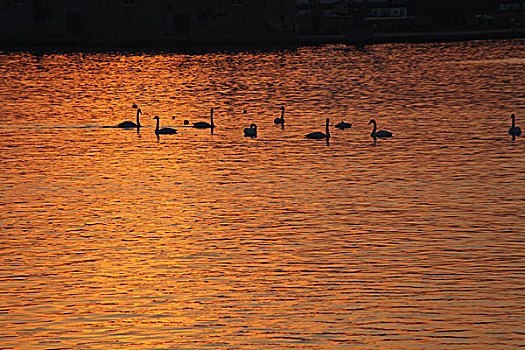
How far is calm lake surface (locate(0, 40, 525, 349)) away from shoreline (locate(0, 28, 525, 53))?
5828 centimetres

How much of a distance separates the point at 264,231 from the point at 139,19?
4081 inches

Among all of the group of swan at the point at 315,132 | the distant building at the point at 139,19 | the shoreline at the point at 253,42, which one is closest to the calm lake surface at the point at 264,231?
the group of swan at the point at 315,132

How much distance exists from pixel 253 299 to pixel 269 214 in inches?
378

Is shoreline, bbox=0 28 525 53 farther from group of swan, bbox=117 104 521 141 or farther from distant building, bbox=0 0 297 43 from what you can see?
group of swan, bbox=117 104 521 141

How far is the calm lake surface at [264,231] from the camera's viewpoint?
67.3ft

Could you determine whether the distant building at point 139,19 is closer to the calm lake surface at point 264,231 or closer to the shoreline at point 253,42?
the shoreline at point 253,42

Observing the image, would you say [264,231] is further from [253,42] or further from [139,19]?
[139,19]

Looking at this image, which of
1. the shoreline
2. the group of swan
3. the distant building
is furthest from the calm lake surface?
the distant building

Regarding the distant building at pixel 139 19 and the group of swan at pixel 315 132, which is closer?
the group of swan at pixel 315 132

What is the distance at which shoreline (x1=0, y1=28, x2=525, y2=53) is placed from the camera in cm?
12500

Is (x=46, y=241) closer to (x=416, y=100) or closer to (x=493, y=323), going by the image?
(x=493, y=323)

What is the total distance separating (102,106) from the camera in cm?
7275

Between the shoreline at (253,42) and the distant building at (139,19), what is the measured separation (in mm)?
1557

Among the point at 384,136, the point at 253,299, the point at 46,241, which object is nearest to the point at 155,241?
the point at 46,241
